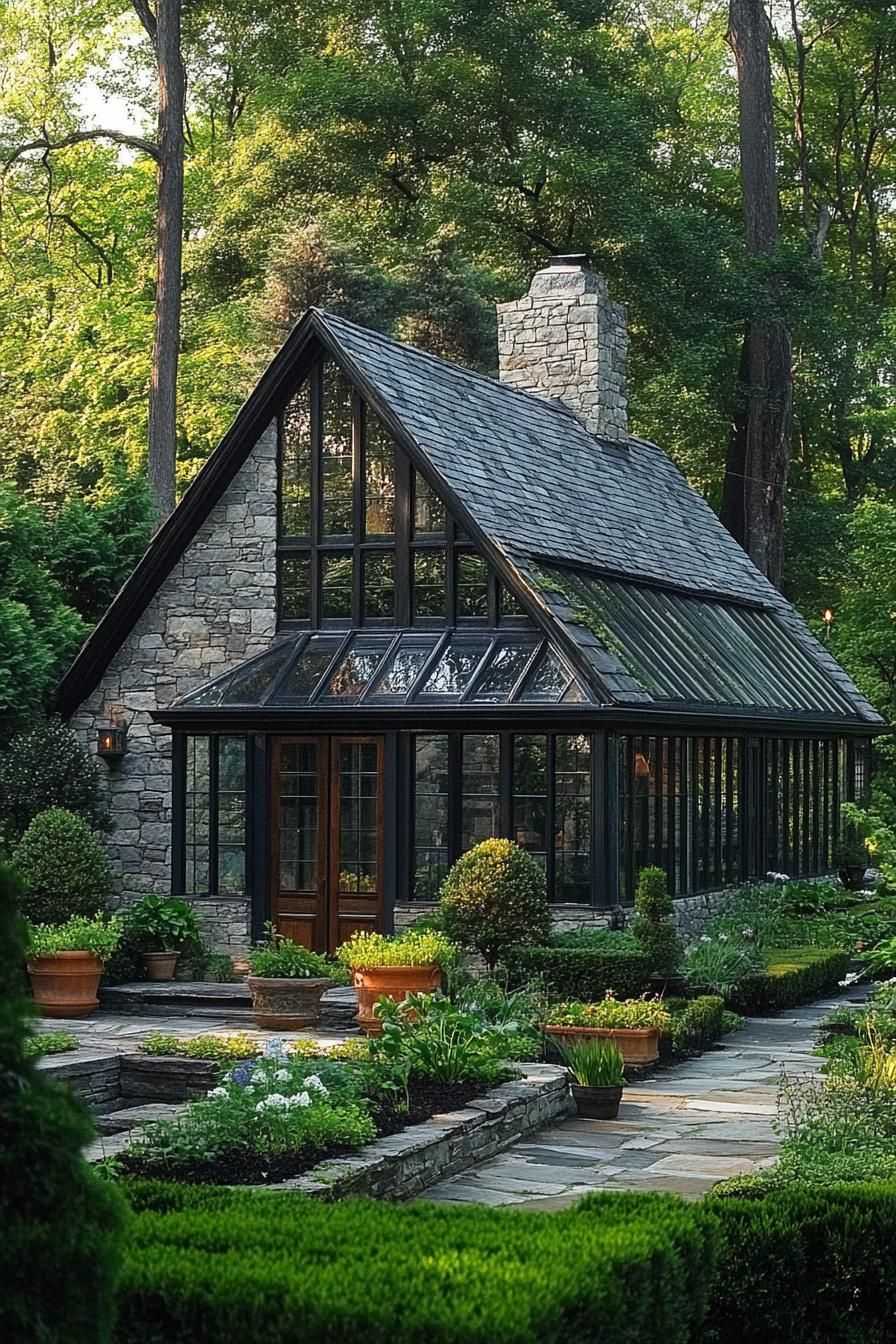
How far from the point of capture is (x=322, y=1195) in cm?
801

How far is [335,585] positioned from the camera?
18.6 metres

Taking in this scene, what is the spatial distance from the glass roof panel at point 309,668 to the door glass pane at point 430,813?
1.17m

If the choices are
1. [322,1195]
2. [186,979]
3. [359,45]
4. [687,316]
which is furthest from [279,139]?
[322,1195]

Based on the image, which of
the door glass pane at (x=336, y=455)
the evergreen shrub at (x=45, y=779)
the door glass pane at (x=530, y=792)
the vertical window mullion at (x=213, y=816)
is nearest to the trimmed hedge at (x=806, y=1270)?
the door glass pane at (x=530, y=792)

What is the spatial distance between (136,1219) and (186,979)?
35.8ft

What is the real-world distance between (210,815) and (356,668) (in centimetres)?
210

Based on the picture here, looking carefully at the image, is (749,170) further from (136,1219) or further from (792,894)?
(136,1219)

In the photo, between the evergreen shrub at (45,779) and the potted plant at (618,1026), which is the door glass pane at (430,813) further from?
the potted plant at (618,1026)

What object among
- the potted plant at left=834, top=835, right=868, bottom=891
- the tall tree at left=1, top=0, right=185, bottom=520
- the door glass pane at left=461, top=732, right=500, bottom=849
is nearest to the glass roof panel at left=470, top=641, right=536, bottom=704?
the door glass pane at left=461, top=732, right=500, bottom=849

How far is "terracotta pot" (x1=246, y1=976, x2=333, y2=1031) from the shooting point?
45.5 ft

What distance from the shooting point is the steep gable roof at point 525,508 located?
691 inches

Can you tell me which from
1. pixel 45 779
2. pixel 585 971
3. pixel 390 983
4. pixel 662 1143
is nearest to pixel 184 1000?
pixel 390 983

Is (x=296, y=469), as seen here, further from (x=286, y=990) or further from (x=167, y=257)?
(x=167, y=257)

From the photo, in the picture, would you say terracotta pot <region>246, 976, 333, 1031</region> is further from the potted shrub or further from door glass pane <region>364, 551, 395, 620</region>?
door glass pane <region>364, 551, 395, 620</region>
